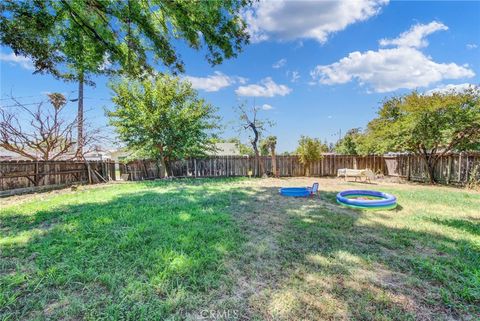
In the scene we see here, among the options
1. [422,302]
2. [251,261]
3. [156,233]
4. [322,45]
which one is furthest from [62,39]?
[322,45]

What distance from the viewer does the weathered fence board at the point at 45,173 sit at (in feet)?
27.3

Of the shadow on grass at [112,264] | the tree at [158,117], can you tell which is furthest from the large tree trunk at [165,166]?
the shadow on grass at [112,264]

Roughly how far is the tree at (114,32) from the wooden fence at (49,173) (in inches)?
227

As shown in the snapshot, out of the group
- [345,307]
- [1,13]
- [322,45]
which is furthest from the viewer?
[322,45]

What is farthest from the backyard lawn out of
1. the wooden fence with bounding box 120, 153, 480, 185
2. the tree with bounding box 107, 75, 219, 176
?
the wooden fence with bounding box 120, 153, 480, 185

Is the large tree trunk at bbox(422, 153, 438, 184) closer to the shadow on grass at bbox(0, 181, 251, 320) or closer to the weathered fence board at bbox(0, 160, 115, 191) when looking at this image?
the shadow on grass at bbox(0, 181, 251, 320)

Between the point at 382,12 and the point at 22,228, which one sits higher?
the point at 382,12

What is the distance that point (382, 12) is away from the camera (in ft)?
24.3

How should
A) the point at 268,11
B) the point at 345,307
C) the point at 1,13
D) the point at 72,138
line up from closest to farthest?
1. the point at 345,307
2. the point at 1,13
3. the point at 268,11
4. the point at 72,138

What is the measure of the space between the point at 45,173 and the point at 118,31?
7512 millimetres

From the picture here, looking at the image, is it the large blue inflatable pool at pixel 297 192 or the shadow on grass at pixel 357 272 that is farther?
the large blue inflatable pool at pixel 297 192

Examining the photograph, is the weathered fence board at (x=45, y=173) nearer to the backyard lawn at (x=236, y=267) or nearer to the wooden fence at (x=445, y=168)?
the backyard lawn at (x=236, y=267)

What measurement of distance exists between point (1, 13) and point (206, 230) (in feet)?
16.7

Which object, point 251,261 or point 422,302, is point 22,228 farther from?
point 422,302
